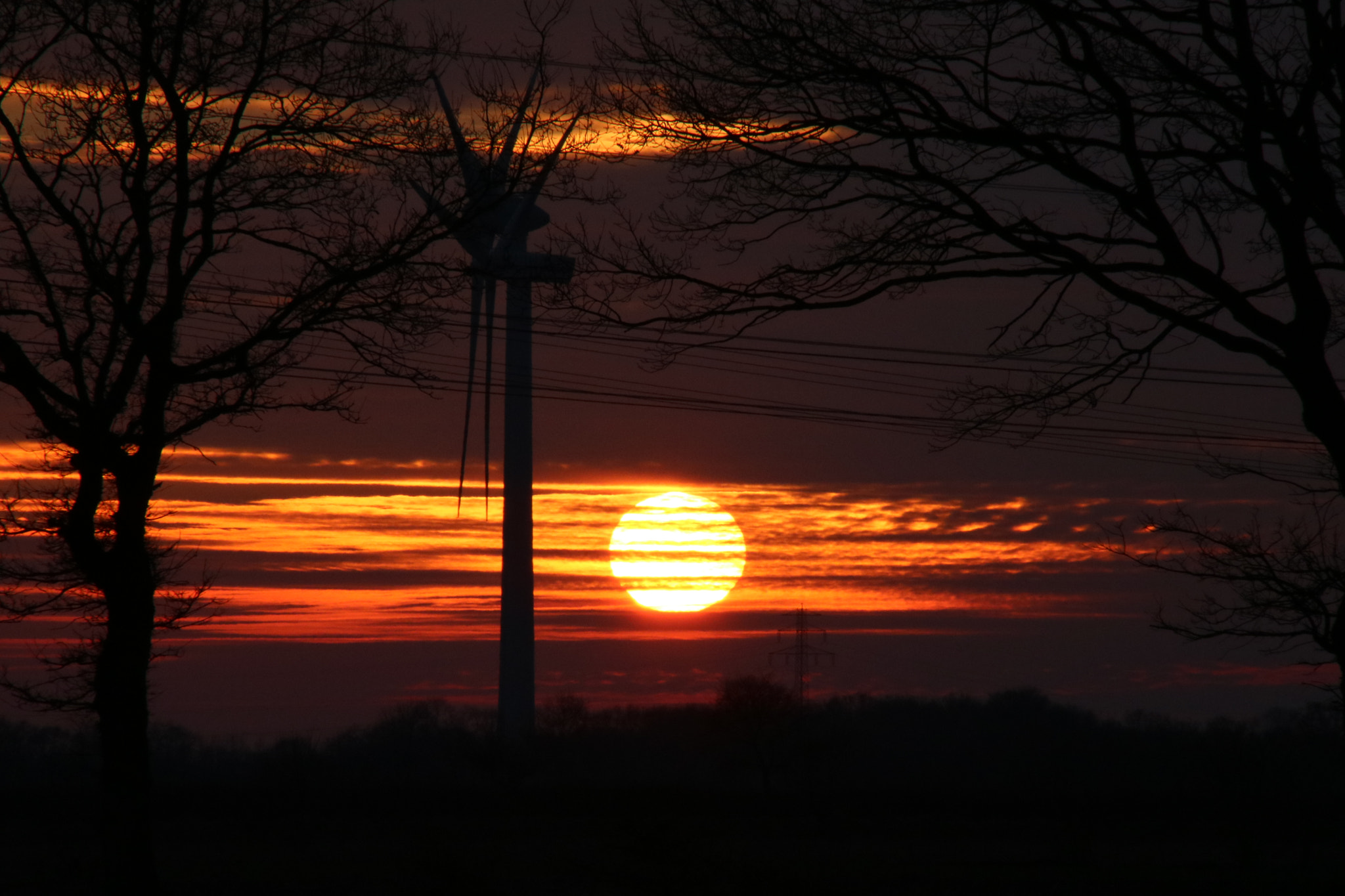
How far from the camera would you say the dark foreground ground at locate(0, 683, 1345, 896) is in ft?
51.8

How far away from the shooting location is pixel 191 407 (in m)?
13.9

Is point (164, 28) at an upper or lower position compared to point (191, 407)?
upper

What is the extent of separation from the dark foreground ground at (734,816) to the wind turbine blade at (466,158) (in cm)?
626

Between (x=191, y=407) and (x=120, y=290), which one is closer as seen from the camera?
(x=120, y=290)

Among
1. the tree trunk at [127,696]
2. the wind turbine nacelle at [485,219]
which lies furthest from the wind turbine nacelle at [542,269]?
the tree trunk at [127,696]

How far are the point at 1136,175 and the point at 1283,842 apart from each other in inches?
1181

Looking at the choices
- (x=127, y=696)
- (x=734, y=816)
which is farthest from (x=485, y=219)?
(x=734, y=816)

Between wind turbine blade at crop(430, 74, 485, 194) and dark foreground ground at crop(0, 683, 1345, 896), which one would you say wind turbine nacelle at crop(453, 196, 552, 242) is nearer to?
wind turbine blade at crop(430, 74, 485, 194)

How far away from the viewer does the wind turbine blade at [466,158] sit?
13.2 m

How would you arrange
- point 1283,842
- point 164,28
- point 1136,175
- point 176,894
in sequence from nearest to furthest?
point 1136,175, point 164,28, point 176,894, point 1283,842

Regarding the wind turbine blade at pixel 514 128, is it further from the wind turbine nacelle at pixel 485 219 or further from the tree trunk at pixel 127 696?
the tree trunk at pixel 127 696

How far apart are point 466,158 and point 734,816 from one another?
26.3 meters

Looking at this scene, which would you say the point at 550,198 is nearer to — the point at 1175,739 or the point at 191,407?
the point at 191,407

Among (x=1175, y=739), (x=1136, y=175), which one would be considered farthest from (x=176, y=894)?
(x=1175, y=739)
